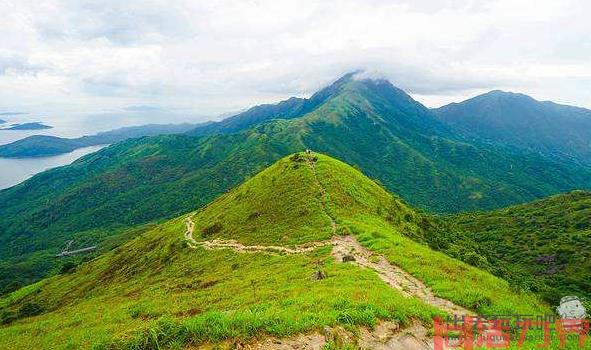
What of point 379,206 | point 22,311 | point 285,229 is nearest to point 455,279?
point 285,229

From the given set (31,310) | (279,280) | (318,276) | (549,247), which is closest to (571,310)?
(318,276)

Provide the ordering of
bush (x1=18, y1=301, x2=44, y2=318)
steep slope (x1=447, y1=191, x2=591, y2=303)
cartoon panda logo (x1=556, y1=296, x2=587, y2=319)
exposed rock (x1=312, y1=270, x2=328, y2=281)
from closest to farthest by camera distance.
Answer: cartoon panda logo (x1=556, y1=296, x2=587, y2=319), exposed rock (x1=312, y1=270, x2=328, y2=281), bush (x1=18, y1=301, x2=44, y2=318), steep slope (x1=447, y1=191, x2=591, y2=303)

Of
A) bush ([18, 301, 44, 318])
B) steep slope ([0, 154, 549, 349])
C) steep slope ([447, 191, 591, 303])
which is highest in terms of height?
steep slope ([0, 154, 549, 349])

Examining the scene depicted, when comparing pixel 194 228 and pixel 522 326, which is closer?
pixel 522 326

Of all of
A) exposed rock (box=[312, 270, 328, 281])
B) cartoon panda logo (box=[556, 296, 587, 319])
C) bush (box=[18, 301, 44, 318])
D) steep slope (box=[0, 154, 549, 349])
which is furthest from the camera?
bush (box=[18, 301, 44, 318])

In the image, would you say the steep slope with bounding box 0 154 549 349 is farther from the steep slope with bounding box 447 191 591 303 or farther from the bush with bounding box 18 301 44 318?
the steep slope with bounding box 447 191 591 303

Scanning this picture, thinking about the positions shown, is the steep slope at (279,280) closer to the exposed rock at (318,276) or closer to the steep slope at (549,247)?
the exposed rock at (318,276)

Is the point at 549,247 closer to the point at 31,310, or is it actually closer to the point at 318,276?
the point at 318,276

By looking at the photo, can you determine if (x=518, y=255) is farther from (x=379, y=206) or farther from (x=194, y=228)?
(x=194, y=228)

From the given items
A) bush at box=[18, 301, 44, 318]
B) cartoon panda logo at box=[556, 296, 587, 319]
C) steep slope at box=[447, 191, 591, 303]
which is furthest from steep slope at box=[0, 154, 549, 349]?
steep slope at box=[447, 191, 591, 303]
